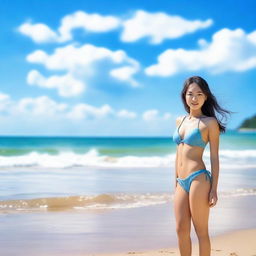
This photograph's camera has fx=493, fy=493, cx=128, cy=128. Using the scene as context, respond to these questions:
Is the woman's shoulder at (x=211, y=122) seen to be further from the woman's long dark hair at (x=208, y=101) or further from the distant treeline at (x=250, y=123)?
the distant treeline at (x=250, y=123)

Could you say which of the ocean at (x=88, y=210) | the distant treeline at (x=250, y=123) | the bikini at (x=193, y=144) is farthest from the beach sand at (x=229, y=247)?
the distant treeline at (x=250, y=123)

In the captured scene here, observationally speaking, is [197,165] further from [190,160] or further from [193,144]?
[193,144]

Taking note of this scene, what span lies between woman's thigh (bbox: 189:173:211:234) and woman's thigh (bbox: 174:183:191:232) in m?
0.07

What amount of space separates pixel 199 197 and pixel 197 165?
0.28 metres

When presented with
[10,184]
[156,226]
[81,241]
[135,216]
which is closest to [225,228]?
[156,226]

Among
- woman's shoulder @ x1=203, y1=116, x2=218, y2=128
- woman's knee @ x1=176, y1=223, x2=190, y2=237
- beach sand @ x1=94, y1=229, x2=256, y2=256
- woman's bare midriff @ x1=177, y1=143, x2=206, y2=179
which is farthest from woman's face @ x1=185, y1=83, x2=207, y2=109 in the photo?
beach sand @ x1=94, y1=229, x2=256, y2=256

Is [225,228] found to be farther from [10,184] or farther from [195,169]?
[10,184]

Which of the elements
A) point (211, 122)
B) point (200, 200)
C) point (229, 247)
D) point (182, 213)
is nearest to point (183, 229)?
point (182, 213)

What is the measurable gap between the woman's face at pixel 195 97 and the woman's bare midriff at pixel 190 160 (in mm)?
377

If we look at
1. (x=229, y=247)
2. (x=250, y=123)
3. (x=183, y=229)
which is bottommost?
(x=229, y=247)

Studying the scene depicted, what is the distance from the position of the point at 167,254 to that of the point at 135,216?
2577 mm

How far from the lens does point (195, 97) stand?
14.5ft

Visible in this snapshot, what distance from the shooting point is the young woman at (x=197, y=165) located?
424cm

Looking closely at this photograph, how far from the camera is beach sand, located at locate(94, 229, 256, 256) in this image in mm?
5859
